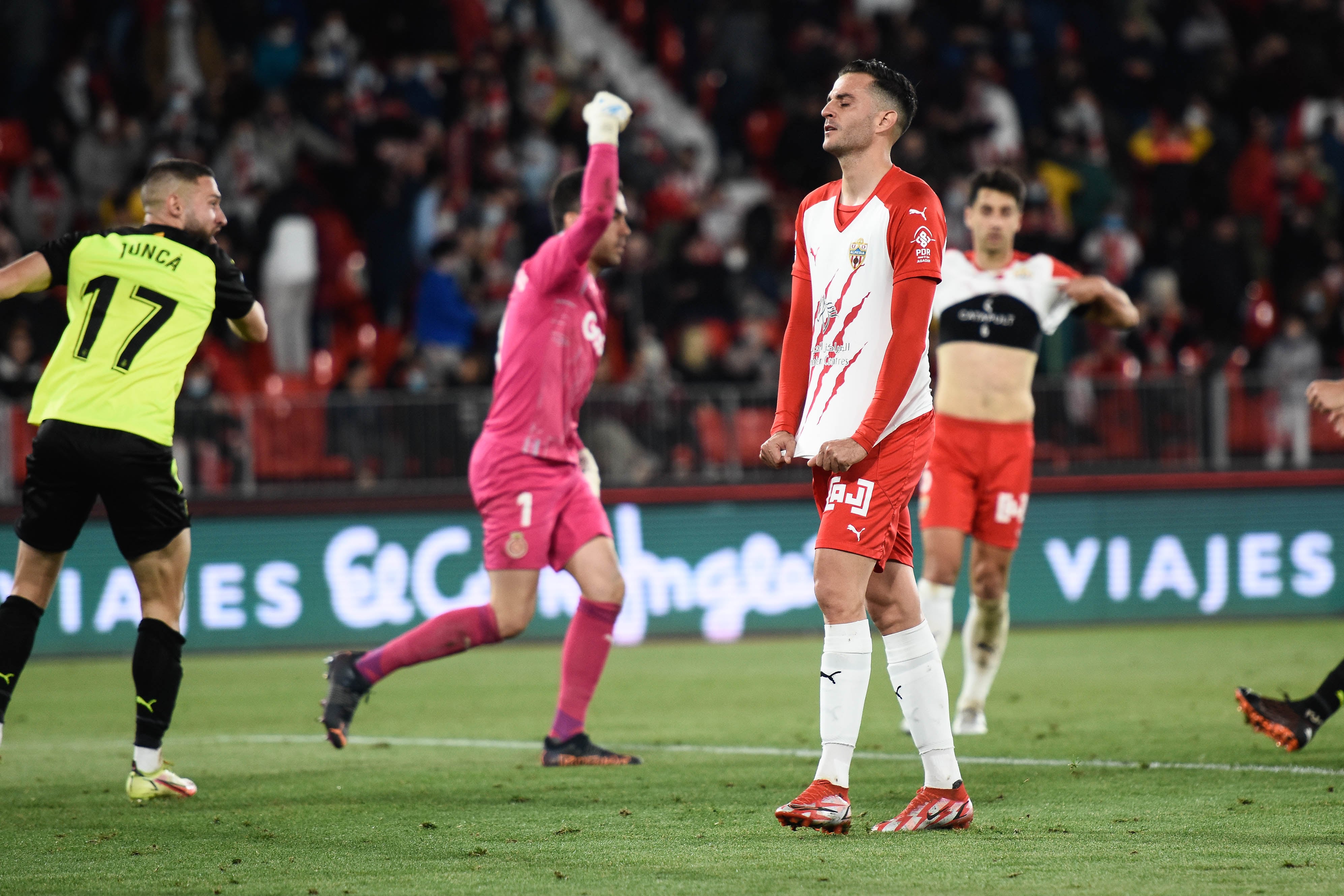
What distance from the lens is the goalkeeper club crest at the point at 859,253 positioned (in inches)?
221

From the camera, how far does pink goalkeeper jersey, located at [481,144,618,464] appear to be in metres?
7.60

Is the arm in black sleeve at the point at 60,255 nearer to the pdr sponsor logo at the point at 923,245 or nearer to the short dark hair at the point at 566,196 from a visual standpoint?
the short dark hair at the point at 566,196

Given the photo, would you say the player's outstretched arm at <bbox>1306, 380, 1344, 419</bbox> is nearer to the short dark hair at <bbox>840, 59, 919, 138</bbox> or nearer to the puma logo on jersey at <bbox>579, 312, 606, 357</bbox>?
the short dark hair at <bbox>840, 59, 919, 138</bbox>

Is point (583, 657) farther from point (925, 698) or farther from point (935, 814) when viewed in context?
point (935, 814)

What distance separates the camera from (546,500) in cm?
757

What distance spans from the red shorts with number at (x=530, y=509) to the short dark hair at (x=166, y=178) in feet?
5.71

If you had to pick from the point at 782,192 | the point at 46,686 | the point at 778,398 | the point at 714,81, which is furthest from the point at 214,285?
the point at 714,81

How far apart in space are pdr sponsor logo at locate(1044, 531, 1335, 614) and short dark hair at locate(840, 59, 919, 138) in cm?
973

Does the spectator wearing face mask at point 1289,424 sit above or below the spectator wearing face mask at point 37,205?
below

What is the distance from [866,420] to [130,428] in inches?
115

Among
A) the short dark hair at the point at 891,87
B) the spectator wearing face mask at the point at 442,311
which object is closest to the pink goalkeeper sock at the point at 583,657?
the short dark hair at the point at 891,87

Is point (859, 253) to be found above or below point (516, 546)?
above

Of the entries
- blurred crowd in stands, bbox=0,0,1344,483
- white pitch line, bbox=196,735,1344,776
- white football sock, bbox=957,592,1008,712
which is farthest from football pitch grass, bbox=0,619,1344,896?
blurred crowd in stands, bbox=0,0,1344,483

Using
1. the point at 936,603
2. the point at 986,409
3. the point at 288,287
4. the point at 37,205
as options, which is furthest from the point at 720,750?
the point at 37,205
